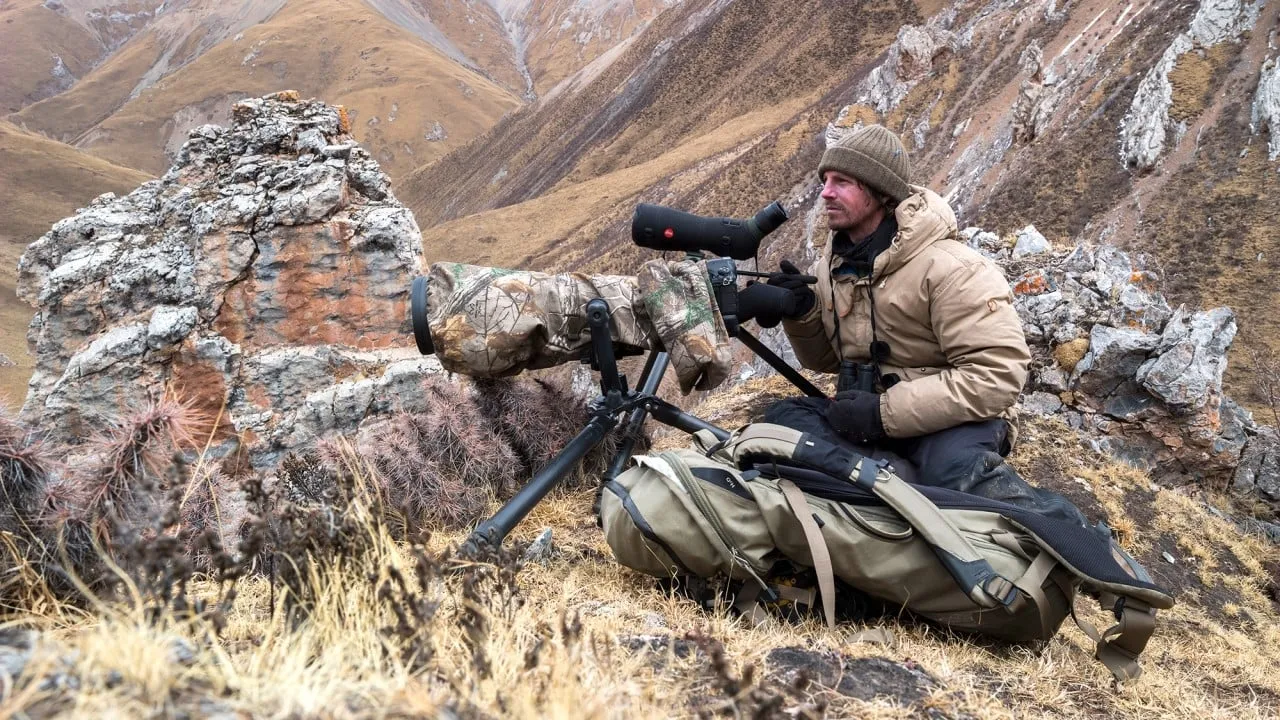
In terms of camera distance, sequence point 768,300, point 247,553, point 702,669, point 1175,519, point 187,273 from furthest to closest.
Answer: point 187,273, point 1175,519, point 768,300, point 702,669, point 247,553

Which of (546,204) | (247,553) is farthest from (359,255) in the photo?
(546,204)

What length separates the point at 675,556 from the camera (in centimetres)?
264

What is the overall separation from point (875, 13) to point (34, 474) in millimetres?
54494

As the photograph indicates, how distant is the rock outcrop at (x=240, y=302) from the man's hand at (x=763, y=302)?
3.88 metres

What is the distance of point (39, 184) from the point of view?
175ft

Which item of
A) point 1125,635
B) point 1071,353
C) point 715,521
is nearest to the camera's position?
point 1125,635

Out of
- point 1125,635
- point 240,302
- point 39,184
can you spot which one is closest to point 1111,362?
point 1125,635

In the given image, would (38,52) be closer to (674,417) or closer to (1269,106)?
(1269,106)

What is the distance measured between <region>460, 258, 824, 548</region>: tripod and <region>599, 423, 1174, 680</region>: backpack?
35cm

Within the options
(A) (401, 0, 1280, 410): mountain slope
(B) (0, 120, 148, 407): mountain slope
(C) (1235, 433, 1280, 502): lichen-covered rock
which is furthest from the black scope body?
(B) (0, 120, 148, 407): mountain slope

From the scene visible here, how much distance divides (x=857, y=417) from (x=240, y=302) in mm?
6024

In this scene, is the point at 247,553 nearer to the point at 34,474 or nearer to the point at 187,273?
the point at 34,474

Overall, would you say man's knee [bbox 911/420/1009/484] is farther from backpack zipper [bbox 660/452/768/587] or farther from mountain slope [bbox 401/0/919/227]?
mountain slope [bbox 401/0/919/227]

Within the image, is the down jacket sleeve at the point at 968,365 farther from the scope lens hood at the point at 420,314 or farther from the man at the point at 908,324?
the scope lens hood at the point at 420,314
